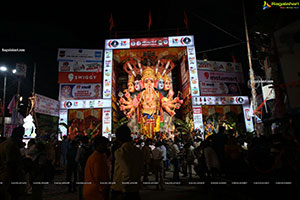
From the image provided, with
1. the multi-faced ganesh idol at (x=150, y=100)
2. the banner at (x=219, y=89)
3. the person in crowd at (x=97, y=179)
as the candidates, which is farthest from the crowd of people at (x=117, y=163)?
the multi-faced ganesh idol at (x=150, y=100)

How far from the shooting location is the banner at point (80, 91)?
62.3 feet

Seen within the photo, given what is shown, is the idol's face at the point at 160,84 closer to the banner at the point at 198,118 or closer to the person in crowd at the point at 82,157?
the banner at the point at 198,118

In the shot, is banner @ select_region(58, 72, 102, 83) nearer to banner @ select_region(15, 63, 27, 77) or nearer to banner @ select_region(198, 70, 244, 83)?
banner @ select_region(15, 63, 27, 77)

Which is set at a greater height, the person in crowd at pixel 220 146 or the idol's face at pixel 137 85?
the idol's face at pixel 137 85

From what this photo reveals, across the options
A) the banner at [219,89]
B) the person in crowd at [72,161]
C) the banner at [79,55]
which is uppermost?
the banner at [79,55]

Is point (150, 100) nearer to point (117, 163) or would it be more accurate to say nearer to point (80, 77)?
point (80, 77)

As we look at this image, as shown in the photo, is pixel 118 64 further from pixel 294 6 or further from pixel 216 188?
pixel 216 188

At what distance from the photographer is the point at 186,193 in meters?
5.53

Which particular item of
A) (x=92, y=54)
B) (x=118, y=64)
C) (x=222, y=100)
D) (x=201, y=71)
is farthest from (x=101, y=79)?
(x=222, y=100)

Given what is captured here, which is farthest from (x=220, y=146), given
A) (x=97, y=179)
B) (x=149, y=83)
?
(x=149, y=83)

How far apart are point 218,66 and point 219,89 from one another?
9.10 feet

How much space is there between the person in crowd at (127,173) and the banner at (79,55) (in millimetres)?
18865

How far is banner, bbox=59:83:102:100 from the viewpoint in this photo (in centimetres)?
1900

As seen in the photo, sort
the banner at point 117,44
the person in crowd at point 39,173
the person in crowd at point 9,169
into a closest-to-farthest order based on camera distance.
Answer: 1. the person in crowd at point 9,169
2. the person in crowd at point 39,173
3. the banner at point 117,44
